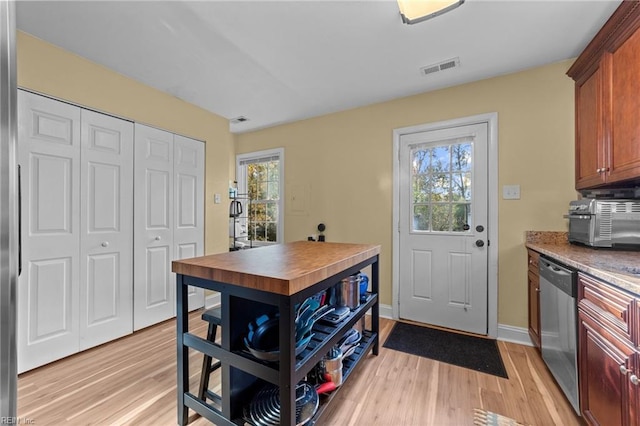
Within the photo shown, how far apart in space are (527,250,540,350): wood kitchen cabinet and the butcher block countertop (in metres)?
1.54

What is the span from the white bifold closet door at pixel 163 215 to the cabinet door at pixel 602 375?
3302 mm

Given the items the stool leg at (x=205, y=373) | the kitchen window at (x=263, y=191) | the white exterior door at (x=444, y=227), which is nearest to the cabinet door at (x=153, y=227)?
the kitchen window at (x=263, y=191)

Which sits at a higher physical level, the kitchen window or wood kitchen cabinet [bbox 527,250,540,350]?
the kitchen window

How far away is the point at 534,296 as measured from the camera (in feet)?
7.24

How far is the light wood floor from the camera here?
5.08 feet

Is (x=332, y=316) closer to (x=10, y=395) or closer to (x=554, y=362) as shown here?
(x=10, y=395)

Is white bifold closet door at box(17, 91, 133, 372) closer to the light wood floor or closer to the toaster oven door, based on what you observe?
the light wood floor

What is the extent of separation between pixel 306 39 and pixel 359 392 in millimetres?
2486

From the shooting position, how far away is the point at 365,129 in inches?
127

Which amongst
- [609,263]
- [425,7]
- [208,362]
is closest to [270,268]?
[208,362]

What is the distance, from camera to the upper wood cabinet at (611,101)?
1514mm

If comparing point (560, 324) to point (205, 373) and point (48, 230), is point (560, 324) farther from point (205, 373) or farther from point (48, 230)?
point (48, 230)

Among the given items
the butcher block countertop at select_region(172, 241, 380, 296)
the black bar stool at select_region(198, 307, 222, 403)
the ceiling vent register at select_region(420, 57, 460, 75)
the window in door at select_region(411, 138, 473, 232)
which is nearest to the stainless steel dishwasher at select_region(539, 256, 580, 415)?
the window in door at select_region(411, 138, 473, 232)

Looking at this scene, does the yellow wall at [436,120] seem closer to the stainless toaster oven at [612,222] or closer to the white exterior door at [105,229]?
the stainless toaster oven at [612,222]
